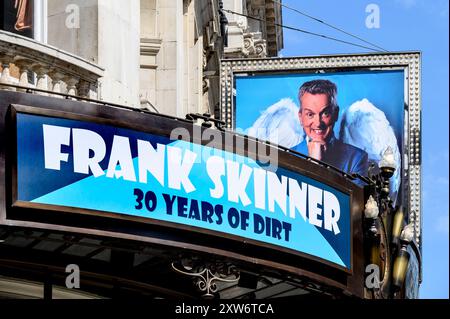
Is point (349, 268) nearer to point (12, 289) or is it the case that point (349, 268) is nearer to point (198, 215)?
point (198, 215)

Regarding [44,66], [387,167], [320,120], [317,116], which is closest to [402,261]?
[387,167]

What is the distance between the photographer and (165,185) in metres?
21.1

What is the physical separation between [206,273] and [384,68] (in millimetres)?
10542

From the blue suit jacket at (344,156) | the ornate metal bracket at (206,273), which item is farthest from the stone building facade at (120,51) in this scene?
the ornate metal bracket at (206,273)

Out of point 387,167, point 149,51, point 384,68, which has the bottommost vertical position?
point 387,167

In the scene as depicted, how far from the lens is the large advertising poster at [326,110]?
101ft

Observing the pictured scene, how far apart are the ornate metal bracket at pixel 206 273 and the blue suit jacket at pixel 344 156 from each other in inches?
343

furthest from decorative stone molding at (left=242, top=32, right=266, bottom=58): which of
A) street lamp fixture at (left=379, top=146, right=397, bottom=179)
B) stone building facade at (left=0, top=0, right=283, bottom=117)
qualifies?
street lamp fixture at (left=379, top=146, right=397, bottom=179)

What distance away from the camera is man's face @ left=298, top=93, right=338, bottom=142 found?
31.3 m

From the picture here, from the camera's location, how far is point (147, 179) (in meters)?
21.0

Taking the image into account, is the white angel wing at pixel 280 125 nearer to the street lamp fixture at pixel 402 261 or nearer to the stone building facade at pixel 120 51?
the stone building facade at pixel 120 51

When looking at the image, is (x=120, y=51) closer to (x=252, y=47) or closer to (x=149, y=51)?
(x=149, y=51)

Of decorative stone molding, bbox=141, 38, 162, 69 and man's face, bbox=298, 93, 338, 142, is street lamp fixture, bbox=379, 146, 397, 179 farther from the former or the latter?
decorative stone molding, bbox=141, 38, 162, 69
